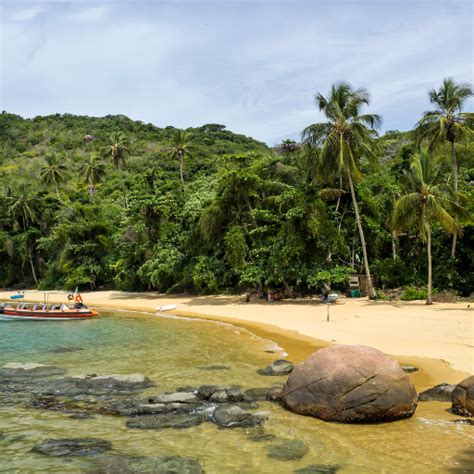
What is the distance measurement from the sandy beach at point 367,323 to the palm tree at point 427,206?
11.8 feet

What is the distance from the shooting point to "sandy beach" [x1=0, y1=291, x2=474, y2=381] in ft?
49.5

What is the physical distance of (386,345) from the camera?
16281mm

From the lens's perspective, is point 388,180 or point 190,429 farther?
point 388,180

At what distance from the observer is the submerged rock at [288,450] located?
26.2 ft

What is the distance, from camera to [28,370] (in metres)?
14.8

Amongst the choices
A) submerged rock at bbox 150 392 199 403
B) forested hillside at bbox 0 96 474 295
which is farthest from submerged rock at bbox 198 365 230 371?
forested hillside at bbox 0 96 474 295

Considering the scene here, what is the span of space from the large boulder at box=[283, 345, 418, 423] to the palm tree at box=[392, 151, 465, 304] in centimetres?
1529

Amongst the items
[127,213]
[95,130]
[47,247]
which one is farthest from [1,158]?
[127,213]

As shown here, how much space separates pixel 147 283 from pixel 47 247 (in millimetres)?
14765

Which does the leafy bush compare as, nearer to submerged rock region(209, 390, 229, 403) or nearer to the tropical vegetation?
the tropical vegetation

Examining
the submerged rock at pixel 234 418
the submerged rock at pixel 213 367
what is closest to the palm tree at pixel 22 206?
the submerged rock at pixel 213 367

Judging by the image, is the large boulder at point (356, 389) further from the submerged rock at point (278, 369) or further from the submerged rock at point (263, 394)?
the submerged rock at point (278, 369)

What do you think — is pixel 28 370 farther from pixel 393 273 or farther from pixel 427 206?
pixel 393 273

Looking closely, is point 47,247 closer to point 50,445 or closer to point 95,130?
point 50,445
